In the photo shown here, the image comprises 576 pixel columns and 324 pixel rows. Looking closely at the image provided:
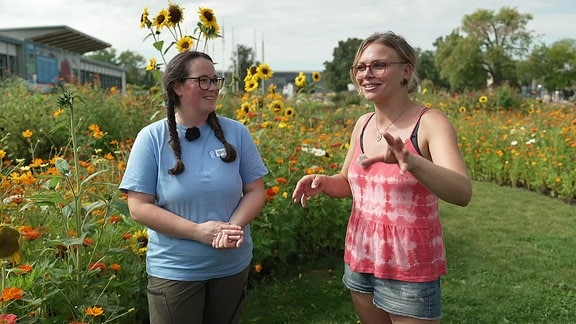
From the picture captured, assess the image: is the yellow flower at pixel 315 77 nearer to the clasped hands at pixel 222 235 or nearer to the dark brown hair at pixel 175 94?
the dark brown hair at pixel 175 94

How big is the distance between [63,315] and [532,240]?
4554mm

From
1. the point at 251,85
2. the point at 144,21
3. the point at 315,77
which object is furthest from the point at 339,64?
the point at 144,21

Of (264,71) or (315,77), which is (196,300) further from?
(315,77)

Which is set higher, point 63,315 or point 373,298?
point 373,298

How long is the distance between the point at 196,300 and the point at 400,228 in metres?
0.74

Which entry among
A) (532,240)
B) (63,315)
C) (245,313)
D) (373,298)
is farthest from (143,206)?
(532,240)

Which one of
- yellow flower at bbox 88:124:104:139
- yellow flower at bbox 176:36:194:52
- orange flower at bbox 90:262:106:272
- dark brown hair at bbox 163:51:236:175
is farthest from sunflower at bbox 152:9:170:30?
orange flower at bbox 90:262:106:272

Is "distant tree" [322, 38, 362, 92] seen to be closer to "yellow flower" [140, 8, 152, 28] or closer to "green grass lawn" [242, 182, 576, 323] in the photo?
"green grass lawn" [242, 182, 576, 323]

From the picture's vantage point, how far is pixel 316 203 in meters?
4.09

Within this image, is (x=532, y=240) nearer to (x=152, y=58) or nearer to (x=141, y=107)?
(x=152, y=58)

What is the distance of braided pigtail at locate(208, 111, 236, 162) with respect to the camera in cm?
190

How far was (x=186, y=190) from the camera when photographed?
183cm

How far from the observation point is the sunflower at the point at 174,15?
3.66 m

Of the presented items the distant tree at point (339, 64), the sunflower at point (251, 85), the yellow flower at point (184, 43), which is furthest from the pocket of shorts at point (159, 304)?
the distant tree at point (339, 64)
